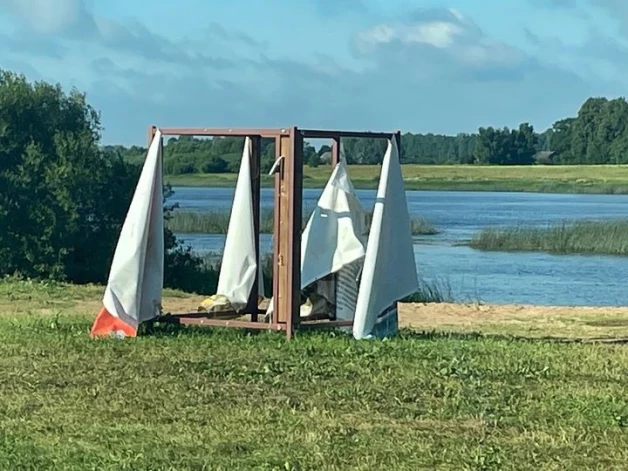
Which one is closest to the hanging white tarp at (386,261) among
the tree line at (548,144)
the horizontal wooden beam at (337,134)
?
the horizontal wooden beam at (337,134)

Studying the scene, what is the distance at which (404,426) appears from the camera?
7402mm

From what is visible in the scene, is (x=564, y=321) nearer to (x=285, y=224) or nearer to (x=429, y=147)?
(x=285, y=224)

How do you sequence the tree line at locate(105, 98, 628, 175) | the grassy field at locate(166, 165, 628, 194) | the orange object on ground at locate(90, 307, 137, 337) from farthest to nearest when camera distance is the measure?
the tree line at locate(105, 98, 628, 175) < the grassy field at locate(166, 165, 628, 194) < the orange object on ground at locate(90, 307, 137, 337)

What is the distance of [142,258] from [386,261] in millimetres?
2145

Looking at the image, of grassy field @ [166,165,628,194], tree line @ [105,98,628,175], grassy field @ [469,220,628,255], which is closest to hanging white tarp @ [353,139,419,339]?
grassy field @ [469,220,628,255]

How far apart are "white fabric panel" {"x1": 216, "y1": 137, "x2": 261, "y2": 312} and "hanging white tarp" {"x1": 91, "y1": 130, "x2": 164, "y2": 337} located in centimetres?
74

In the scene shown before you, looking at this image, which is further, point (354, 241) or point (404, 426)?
point (354, 241)

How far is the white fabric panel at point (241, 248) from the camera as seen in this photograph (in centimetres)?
1165

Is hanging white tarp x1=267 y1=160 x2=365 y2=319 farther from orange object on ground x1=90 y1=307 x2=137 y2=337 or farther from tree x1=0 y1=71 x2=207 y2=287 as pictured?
tree x1=0 y1=71 x2=207 y2=287

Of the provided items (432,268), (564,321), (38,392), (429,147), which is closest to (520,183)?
(429,147)

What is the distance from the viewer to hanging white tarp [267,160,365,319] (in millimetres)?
11445

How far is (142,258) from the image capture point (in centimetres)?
1105

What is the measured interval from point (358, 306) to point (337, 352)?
3.38ft

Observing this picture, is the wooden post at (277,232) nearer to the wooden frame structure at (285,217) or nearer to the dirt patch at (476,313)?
the wooden frame structure at (285,217)
